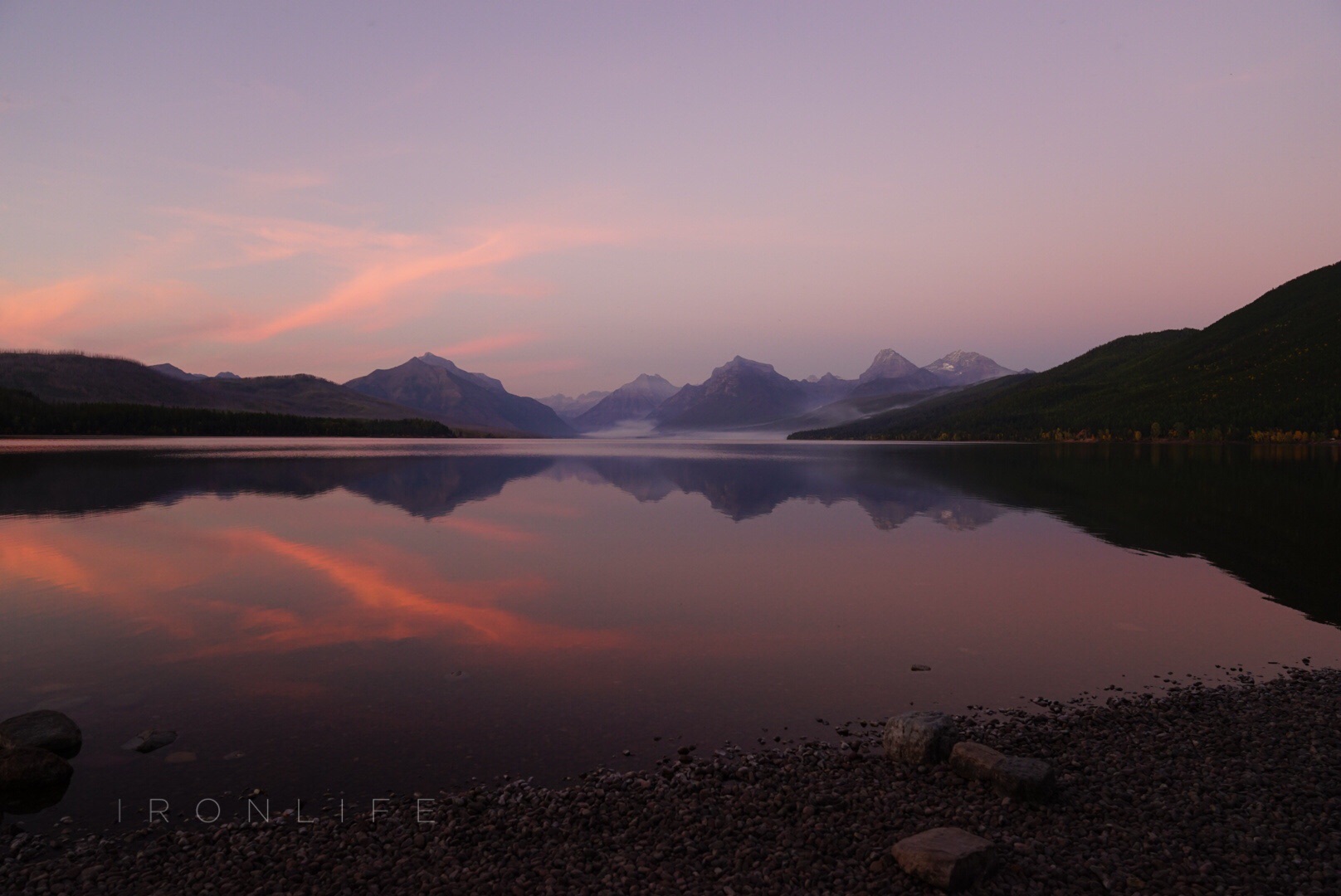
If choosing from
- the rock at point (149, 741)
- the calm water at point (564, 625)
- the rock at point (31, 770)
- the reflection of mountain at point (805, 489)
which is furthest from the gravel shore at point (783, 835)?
the reflection of mountain at point (805, 489)

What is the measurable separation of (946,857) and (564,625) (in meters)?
15.0

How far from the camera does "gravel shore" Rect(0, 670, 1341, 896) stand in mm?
9531

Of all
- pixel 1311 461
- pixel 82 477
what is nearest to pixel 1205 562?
pixel 82 477

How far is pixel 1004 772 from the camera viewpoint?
38.4 feet

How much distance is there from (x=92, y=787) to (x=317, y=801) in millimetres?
4027

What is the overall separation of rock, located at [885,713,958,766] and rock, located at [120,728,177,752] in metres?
13.9

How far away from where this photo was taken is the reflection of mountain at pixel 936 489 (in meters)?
37.4

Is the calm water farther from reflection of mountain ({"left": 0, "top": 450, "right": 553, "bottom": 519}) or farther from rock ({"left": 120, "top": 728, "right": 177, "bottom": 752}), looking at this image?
reflection of mountain ({"left": 0, "top": 450, "right": 553, "bottom": 519})

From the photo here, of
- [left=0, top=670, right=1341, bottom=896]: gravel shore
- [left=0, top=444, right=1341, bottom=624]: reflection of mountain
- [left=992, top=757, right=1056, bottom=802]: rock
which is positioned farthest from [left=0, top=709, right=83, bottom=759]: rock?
[left=0, top=444, right=1341, bottom=624]: reflection of mountain

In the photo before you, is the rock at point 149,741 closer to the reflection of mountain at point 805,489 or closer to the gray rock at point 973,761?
the gray rock at point 973,761

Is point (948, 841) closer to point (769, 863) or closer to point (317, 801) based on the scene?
point (769, 863)

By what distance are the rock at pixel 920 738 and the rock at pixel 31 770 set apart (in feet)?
47.7

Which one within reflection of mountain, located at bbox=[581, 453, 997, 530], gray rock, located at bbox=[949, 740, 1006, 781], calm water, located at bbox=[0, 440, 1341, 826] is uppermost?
gray rock, located at bbox=[949, 740, 1006, 781]

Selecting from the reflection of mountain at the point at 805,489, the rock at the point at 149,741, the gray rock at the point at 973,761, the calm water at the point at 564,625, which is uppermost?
the gray rock at the point at 973,761
